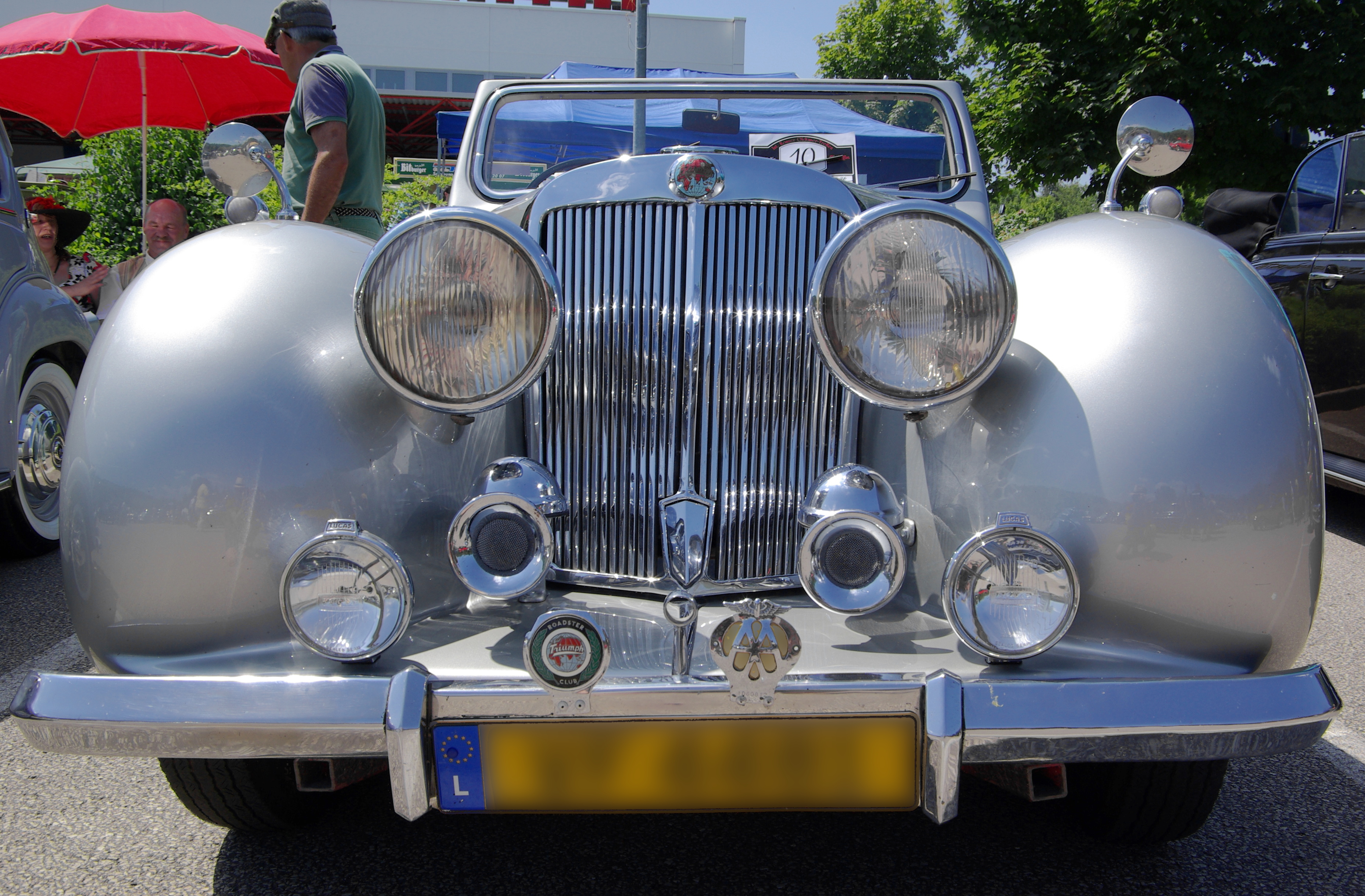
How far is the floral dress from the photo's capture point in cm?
563

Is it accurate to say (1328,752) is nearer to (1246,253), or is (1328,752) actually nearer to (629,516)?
(629,516)

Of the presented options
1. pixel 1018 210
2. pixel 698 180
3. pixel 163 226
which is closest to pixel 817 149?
pixel 698 180

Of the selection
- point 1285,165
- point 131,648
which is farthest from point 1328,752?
point 1285,165

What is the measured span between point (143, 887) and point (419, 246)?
4.15ft

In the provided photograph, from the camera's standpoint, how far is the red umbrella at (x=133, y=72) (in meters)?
5.90

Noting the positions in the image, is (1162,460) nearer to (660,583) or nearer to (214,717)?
(660,583)

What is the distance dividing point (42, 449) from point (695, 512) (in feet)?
11.2

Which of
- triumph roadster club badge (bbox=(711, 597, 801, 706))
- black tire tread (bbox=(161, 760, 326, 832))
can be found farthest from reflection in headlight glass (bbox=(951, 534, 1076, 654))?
black tire tread (bbox=(161, 760, 326, 832))

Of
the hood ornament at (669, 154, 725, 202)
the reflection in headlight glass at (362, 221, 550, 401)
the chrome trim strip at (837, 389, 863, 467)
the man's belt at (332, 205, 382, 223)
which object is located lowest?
the chrome trim strip at (837, 389, 863, 467)

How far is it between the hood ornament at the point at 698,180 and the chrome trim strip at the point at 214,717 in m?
1.09

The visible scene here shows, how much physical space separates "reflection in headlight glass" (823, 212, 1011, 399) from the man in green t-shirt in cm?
200

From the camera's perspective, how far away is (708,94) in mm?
2779

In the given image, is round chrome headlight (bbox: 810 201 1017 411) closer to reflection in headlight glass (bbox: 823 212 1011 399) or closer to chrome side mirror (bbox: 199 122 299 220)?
reflection in headlight glass (bbox: 823 212 1011 399)

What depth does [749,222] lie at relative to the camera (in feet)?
6.34
